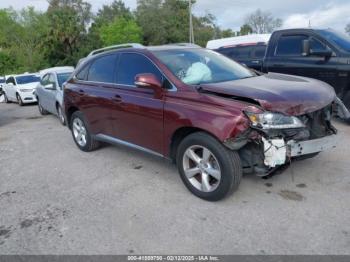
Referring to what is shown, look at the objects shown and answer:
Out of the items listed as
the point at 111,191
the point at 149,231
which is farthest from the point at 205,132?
the point at 111,191

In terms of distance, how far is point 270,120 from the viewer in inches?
139

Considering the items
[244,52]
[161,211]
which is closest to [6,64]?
[244,52]

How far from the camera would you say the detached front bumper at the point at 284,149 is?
11.5 feet

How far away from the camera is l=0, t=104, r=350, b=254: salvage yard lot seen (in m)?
3.20

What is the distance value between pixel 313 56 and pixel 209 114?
4.32 m

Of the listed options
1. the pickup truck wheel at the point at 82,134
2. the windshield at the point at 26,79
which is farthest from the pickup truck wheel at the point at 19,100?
the pickup truck wheel at the point at 82,134

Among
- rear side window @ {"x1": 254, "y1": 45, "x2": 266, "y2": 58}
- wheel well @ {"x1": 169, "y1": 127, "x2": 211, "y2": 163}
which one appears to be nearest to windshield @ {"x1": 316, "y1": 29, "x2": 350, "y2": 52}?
rear side window @ {"x1": 254, "y1": 45, "x2": 266, "y2": 58}

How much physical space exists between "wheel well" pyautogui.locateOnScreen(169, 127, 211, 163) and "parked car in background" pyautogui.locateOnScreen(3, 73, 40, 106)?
41.3 feet

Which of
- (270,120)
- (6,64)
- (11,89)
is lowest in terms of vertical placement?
(11,89)

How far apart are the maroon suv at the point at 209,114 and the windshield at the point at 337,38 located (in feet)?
9.32

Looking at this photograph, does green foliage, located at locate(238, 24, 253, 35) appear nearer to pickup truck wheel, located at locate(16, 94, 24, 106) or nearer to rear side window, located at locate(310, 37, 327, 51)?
pickup truck wheel, located at locate(16, 94, 24, 106)

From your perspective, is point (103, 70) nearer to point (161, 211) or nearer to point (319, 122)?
point (161, 211)

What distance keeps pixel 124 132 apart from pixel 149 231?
188 centimetres

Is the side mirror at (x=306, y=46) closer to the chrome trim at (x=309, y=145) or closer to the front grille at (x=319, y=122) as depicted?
the front grille at (x=319, y=122)
